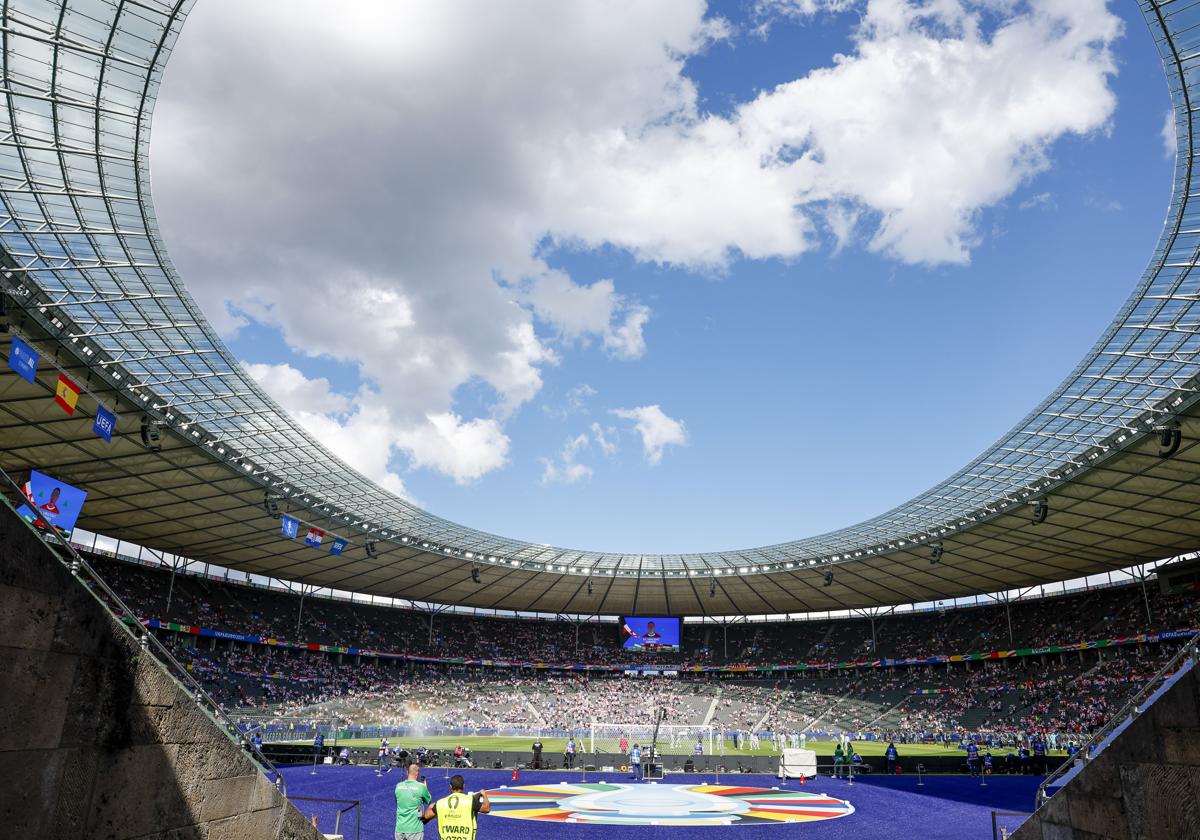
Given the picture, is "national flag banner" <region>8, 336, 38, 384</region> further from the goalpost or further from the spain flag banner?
the goalpost

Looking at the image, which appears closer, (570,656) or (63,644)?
(63,644)

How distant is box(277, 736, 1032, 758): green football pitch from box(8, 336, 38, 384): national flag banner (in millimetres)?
29068

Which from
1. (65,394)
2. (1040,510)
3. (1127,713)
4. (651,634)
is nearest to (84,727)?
(1127,713)

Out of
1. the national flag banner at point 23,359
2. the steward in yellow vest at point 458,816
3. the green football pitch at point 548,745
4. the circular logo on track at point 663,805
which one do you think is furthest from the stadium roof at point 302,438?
the circular logo on track at point 663,805

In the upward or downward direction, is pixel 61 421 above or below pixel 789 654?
above

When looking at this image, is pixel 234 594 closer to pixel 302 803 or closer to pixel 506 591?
pixel 506 591

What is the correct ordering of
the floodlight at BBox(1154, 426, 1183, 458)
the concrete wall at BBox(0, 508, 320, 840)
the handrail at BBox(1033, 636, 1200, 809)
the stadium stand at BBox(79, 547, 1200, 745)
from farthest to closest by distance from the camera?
the stadium stand at BBox(79, 547, 1200, 745)
the floodlight at BBox(1154, 426, 1183, 458)
the handrail at BBox(1033, 636, 1200, 809)
the concrete wall at BBox(0, 508, 320, 840)

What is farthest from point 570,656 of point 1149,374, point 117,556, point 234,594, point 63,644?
point 63,644

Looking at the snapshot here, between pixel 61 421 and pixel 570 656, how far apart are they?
58338 millimetres

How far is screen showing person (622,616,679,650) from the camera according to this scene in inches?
3310

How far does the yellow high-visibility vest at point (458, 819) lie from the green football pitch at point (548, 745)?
40661 millimetres

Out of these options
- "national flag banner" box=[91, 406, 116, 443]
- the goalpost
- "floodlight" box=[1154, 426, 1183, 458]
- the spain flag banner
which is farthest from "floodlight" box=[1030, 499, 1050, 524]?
the spain flag banner

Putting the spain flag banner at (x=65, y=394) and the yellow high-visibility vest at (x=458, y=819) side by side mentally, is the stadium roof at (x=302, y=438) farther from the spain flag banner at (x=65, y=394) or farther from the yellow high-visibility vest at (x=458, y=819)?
the yellow high-visibility vest at (x=458, y=819)

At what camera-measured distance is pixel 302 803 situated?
78.6 feet
